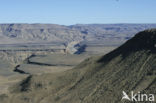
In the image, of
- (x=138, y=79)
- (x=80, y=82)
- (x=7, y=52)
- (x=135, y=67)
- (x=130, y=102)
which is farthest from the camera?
(x=7, y=52)

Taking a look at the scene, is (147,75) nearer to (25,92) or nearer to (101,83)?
(101,83)

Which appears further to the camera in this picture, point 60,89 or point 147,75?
point 60,89

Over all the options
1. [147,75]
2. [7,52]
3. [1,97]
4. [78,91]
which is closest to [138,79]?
[147,75]

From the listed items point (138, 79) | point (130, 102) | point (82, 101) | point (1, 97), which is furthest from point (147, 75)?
point (1, 97)

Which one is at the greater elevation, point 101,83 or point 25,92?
point 101,83

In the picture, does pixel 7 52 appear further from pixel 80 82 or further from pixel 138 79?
pixel 138 79

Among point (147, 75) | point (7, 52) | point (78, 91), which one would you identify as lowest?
point (7, 52)

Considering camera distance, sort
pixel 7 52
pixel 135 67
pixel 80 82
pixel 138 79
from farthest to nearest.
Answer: pixel 7 52, pixel 80 82, pixel 135 67, pixel 138 79
